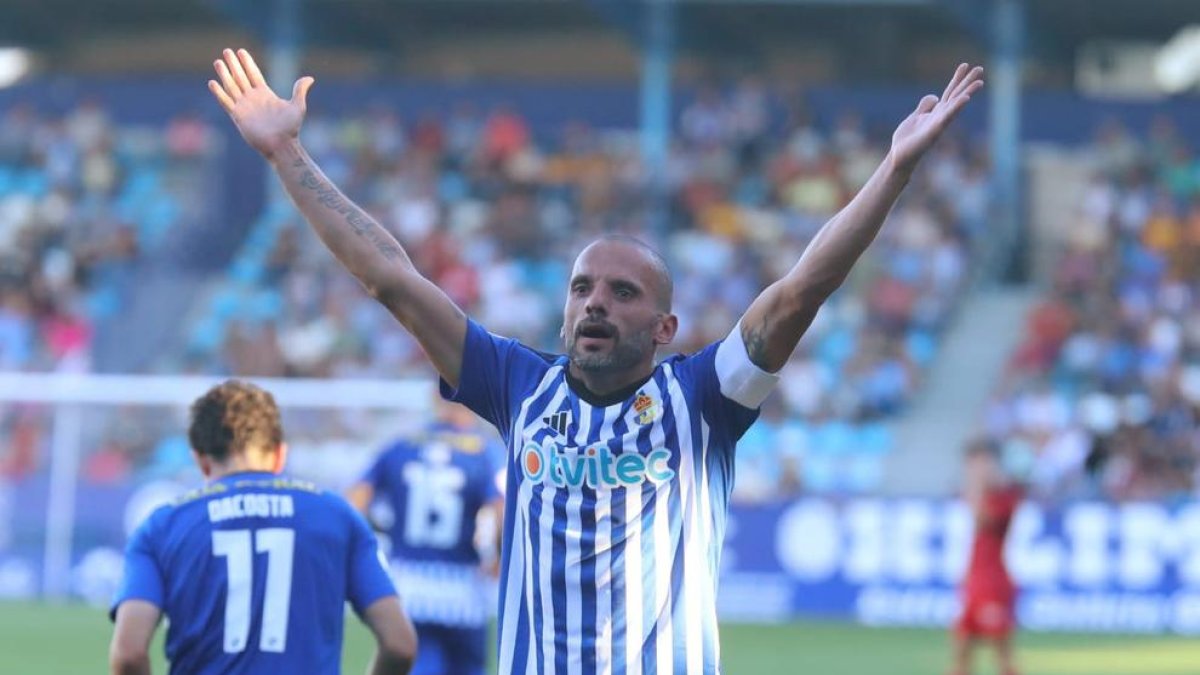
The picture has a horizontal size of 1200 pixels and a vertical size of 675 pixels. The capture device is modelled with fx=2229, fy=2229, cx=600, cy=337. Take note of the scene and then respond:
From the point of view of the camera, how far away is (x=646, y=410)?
559 cm

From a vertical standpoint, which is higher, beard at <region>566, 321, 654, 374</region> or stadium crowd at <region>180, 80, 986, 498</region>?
stadium crowd at <region>180, 80, 986, 498</region>

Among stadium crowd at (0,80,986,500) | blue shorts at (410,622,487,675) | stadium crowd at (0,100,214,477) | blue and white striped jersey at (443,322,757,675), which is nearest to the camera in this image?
blue and white striped jersey at (443,322,757,675)

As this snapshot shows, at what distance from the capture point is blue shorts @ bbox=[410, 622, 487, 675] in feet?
34.7

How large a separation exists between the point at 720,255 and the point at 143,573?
20121 millimetres

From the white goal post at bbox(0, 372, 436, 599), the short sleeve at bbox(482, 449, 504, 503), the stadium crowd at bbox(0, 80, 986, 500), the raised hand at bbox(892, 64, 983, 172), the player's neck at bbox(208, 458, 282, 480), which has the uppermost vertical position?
the stadium crowd at bbox(0, 80, 986, 500)

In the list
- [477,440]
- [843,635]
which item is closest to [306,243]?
[843,635]

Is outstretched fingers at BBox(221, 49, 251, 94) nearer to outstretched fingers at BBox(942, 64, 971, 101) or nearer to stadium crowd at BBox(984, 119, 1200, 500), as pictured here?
outstretched fingers at BBox(942, 64, 971, 101)

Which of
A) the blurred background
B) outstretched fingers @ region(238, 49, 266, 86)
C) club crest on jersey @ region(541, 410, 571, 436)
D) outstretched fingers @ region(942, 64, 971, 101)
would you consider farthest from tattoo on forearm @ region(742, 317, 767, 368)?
the blurred background

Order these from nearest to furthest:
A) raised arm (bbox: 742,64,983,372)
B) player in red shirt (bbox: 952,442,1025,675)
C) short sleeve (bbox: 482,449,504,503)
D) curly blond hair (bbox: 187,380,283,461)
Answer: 1. raised arm (bbox: 742,64,983,372)
2. curly blond hair (bbox: 187,380,283,461)
3. short sleeve (bbox: 482,449,504,503)
4. player in red shirt (bbox: 952,442,1025,675)

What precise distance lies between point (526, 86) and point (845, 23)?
474 centimetres

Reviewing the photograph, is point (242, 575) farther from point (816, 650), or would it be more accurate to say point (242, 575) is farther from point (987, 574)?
point (816, 650)

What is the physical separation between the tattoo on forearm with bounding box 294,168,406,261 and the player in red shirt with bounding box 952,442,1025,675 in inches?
399

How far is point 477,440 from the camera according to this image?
10891 millimetres

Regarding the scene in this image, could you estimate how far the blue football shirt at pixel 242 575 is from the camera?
21.9 feet
